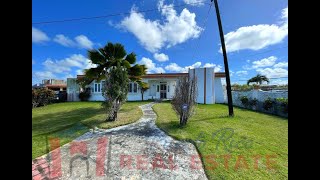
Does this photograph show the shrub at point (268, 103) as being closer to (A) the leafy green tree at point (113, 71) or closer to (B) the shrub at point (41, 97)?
(A) the leafy green tree at point (113, 71)

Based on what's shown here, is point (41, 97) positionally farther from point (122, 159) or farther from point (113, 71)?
point (122, 159)

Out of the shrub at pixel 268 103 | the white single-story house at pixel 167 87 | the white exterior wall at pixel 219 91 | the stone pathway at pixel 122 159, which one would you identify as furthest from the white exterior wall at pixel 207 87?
the stone pathway at pixel 122 159

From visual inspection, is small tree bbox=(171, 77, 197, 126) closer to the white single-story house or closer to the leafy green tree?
the leafy green tree

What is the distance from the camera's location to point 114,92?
31.7ft

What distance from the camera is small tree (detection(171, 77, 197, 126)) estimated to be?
809 cm

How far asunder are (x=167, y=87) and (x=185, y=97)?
619 inches

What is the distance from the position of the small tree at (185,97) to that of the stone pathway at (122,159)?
6.08 feet

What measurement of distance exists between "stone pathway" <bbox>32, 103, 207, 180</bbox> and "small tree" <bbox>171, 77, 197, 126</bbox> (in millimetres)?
1855

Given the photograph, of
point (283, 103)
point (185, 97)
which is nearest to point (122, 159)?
point (185, 97)

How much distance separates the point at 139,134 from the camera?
6.99 meters

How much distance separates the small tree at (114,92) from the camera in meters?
9.68

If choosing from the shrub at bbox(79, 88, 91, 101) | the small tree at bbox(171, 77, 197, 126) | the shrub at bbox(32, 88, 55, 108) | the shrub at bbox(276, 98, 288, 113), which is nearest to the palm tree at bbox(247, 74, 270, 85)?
the shrub at bbox(276, 98, 288, 113)
